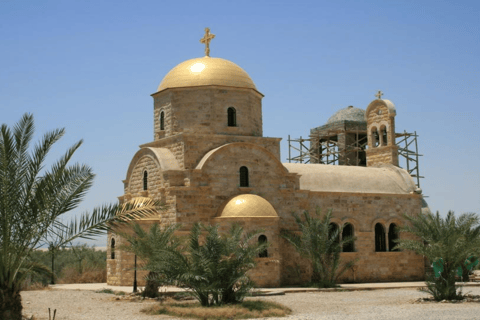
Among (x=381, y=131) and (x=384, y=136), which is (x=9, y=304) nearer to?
(x=381, y=131)

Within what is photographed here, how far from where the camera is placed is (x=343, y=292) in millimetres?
20188

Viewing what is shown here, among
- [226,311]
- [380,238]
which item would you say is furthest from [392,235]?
[226,311]

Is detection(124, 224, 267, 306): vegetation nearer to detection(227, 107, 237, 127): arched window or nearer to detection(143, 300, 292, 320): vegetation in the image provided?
detection(143, 300, 292, 320): vegetation

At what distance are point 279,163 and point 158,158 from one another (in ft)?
15.3

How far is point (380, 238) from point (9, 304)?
18025mm

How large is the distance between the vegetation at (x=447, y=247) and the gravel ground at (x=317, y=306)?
0.68 metres

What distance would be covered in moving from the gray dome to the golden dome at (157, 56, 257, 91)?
41.1 ft

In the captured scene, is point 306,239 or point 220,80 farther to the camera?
point 220,80

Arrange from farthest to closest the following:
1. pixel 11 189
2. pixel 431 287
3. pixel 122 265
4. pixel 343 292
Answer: pixel 122 265 → pixel 343 292 → pixel 431 287 → pixel 11 189

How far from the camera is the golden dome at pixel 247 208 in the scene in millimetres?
20844

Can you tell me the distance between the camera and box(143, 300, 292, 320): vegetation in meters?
13.2

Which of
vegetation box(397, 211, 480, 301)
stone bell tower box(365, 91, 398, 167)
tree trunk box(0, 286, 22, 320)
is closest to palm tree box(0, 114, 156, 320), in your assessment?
tree trunk box(0, 286, 22, 320)

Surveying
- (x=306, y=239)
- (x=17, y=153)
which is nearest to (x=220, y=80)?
(x=306, y=239)

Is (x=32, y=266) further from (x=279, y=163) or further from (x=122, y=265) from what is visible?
(x=279, y=163)
